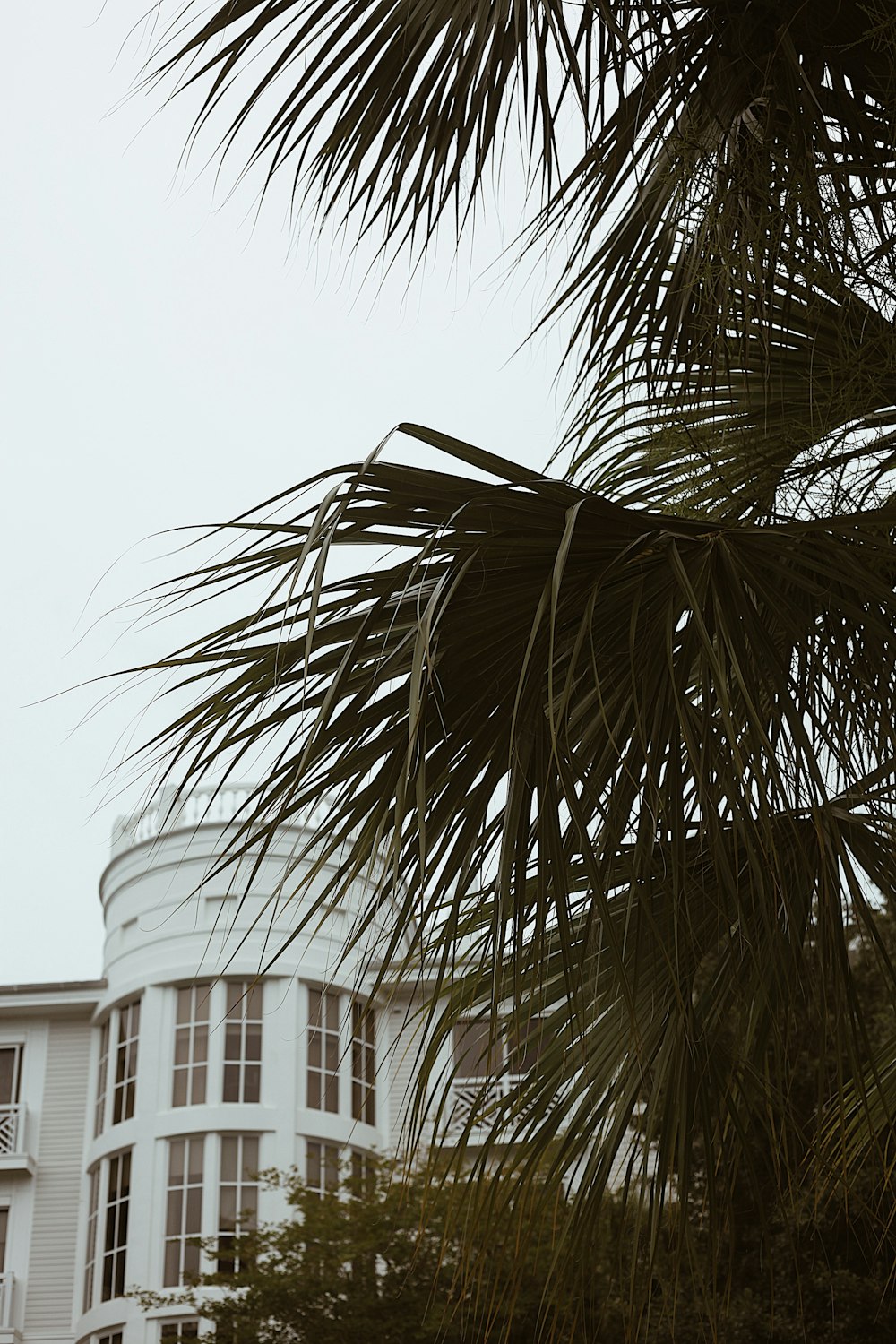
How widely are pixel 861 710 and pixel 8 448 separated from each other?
84.5 meters

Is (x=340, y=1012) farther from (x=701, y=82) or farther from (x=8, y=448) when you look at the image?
(x=8, y=448)

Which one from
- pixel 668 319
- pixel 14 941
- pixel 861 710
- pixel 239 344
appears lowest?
pixel 861 710

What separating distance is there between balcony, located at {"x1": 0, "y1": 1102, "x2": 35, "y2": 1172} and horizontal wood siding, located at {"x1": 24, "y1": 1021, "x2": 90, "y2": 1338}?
1.36 ft

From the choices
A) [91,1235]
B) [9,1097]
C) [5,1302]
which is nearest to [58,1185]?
[91,1235]

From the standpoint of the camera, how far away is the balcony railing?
1989 centimetres

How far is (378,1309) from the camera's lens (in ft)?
43.0

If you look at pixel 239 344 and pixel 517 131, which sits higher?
pixel 239 344

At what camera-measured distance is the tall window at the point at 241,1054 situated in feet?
66.6

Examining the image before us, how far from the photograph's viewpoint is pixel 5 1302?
2003 cm

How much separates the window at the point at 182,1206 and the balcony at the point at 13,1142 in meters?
2.53

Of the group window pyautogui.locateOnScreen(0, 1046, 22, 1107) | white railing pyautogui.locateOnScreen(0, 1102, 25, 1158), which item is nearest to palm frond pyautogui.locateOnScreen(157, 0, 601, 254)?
white railing pyautogui.locateOnScreen(0, 1102, 25, 1158)

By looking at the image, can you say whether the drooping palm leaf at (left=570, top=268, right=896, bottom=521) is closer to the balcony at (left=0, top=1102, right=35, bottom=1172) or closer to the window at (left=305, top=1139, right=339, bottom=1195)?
the window at (left=305, top=1139, right=339, bottom=1195)

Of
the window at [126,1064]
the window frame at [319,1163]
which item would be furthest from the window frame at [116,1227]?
the window frame at [319,1163]

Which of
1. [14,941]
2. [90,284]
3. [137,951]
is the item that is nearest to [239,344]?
[90,284]
